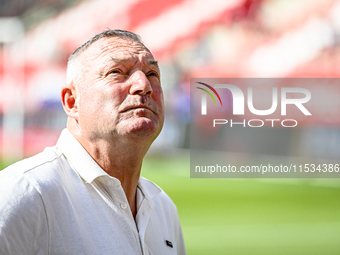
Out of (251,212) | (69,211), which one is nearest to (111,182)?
(69,211)

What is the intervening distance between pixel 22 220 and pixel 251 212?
5.33 metres

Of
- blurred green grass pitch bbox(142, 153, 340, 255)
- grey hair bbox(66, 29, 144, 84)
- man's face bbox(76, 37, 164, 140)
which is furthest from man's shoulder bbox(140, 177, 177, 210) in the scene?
blurred green grass pitch bbox(142, 153, 340, 255)

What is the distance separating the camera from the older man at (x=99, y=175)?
2.79ft

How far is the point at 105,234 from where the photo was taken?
3.06ft

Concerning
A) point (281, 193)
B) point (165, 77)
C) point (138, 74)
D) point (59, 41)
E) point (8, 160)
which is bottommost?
point (281, 193)

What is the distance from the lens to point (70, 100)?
1152 millimetres

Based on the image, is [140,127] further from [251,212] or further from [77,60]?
[251,212]

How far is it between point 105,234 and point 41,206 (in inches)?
6.5

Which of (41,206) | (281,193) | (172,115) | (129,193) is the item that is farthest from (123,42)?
(281,193)

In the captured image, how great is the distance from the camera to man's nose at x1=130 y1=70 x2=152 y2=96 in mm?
1064

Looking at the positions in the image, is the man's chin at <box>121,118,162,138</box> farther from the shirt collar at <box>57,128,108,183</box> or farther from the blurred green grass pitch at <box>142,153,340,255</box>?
the blurred green grass pitch at <box>142,153,340,255</box>

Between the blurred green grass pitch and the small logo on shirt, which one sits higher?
the small logo on shirt

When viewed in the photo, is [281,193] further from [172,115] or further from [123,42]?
[123,42]

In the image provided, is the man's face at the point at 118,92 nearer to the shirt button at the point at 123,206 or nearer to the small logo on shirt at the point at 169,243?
the shirt button at the point at 123,206
